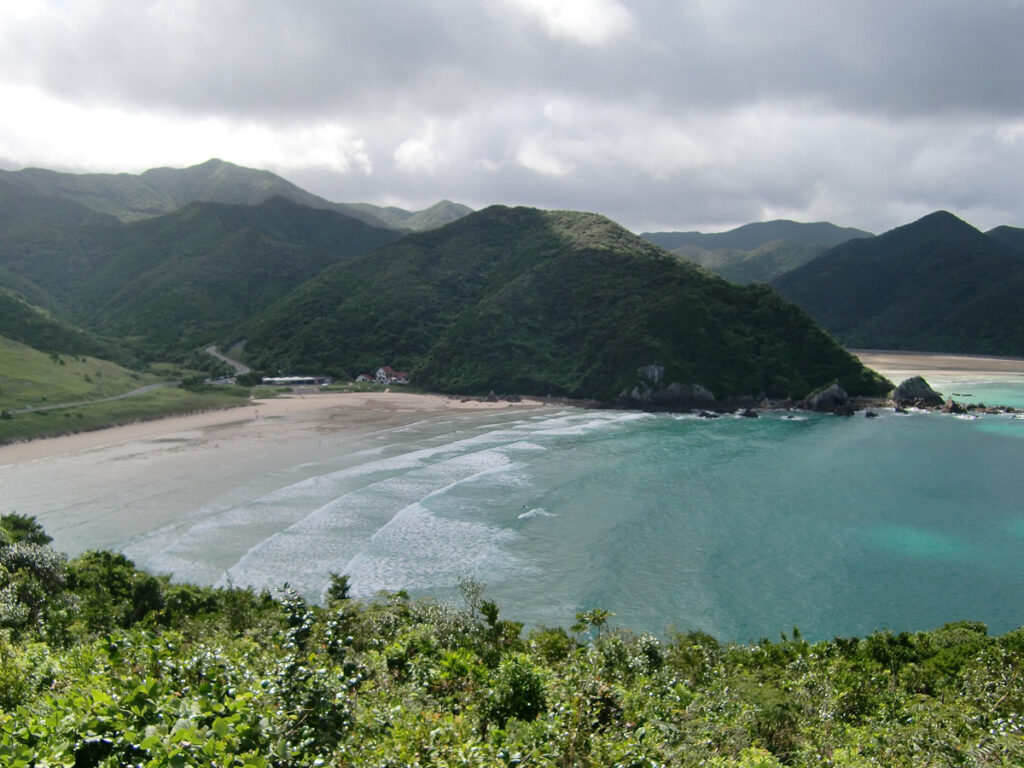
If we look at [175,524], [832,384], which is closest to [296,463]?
[175,524]

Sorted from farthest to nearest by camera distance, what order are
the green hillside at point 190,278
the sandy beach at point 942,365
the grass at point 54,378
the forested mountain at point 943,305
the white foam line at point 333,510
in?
the forested mountain at point 943,305
the green hillside at point 190,278
the sandy beach at point 942,365
the grass at point 54,378
the white foam line at point 333,510

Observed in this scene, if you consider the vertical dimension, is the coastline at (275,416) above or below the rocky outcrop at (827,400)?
below

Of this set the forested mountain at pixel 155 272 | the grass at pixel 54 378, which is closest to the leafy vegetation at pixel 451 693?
the grass at pixel 54 378

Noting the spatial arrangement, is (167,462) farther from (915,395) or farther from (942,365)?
(942,365)

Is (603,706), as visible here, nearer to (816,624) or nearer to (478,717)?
(478,717)

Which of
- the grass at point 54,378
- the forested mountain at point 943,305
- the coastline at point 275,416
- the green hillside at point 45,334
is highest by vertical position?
the forested mountain at point 943,305

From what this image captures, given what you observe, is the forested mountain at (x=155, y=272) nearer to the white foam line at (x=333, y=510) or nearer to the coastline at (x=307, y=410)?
the coastline at (x=307, y=410)

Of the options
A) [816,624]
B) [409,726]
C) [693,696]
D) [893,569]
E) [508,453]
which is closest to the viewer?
[409,726]

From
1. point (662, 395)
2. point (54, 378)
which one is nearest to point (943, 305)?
point (662, 395)
